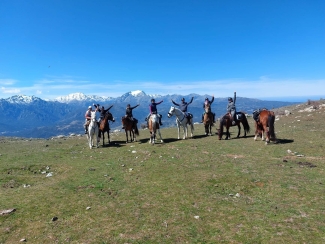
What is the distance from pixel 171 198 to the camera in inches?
422

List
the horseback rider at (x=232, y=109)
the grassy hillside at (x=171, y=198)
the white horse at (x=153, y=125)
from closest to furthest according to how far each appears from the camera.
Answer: the grassy hillside at (x=171, y=198)
the white horse at (x=153, y=125)
the horseback rider at (x=232, y=109)

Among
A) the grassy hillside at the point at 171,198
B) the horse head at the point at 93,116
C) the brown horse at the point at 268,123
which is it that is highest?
the horse head at the point at 93,116

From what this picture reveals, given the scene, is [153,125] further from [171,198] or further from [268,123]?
[171,198]

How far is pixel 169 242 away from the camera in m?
7.61

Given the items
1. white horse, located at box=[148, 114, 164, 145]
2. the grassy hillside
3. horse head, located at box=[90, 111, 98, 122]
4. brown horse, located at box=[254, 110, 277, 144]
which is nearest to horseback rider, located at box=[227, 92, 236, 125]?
brown horse, located at box=[254, 110, 277, 144]

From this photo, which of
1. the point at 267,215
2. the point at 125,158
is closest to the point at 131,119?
the point at 125,158

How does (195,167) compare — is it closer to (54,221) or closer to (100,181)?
(100,181)

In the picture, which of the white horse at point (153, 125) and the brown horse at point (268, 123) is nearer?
the brown horse at point (268, 123)

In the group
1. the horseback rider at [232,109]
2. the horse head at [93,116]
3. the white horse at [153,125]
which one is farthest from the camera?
the horseback rider at [232,109]

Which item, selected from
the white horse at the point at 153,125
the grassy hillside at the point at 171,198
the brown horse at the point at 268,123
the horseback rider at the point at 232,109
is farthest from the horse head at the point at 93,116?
the brown horse at the point at 268,123

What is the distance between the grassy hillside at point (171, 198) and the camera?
8102mm

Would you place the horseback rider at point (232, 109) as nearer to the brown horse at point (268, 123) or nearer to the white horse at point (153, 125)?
the brown horse at point (268, 123)

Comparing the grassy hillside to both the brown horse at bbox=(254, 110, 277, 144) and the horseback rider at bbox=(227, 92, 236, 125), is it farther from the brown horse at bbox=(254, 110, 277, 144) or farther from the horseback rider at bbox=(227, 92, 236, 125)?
the horseback rider at bbox=(227, 92, 236, 125)

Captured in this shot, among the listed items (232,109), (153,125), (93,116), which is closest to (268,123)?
(232,109)
